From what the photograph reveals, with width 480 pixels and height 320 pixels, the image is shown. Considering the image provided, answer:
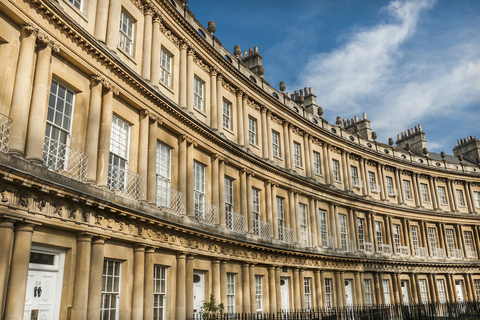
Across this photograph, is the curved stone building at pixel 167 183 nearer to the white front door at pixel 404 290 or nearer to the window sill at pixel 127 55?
the window sill at pixel 127 55

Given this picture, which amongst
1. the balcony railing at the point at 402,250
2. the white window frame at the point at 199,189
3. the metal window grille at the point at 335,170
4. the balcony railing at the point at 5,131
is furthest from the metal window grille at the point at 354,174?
the balcony railing at the point at 5,131

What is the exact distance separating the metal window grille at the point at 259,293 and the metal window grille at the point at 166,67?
9.75m

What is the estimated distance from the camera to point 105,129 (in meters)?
11.8

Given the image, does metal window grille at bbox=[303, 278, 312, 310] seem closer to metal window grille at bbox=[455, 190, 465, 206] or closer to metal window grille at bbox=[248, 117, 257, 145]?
metal window grille at bbox=[248, 117, 257, 145]

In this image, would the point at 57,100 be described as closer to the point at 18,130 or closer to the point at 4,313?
the point at 18,130

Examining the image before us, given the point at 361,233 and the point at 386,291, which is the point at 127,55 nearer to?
the point at 361,233

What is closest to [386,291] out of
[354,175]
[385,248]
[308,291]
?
[385,248]

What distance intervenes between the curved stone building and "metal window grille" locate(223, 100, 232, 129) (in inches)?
4.4

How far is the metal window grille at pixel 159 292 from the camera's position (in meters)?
13.0

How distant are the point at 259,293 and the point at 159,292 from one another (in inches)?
285

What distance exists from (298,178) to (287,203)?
1615 mm

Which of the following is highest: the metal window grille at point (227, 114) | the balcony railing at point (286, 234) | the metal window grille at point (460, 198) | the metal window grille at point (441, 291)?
the metal window grille at point (227, 114)

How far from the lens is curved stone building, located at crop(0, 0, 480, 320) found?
9422mm

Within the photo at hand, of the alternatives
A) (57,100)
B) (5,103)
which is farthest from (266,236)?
(5,103)
